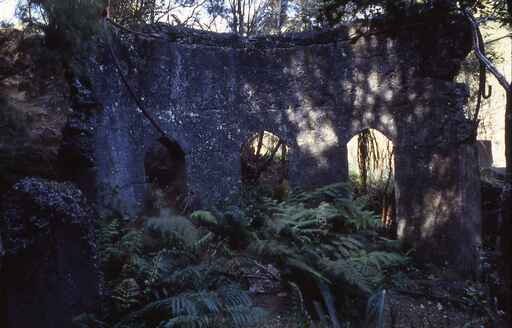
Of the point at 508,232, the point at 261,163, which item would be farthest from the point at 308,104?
the point at 508,232

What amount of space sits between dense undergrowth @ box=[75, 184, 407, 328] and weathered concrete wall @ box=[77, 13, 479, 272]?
77 cm

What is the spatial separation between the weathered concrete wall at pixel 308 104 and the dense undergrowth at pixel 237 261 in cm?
77

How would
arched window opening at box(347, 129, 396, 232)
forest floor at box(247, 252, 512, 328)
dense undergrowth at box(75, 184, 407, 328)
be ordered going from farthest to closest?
1. arched window opening at box(347, 129, 396, 232)
2. forest floor at box(247, 252, 512, 328)
3. dense undergrowth at box(75, 184, 407, 328)

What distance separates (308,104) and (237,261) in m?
3.30

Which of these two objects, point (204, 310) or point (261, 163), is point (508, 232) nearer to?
point (204, 310)

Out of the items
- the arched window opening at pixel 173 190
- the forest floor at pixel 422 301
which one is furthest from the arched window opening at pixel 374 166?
the arched window opening at pixel 173 190

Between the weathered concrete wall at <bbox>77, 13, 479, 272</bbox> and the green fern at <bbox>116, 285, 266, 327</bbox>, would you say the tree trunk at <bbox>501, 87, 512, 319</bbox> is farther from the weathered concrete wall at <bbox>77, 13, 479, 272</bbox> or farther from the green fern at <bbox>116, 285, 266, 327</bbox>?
the weathered concrete wall at <bbox>77, 13, 479, 272</bbox>

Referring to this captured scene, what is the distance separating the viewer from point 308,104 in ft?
23.5

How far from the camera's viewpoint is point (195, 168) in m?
6.91

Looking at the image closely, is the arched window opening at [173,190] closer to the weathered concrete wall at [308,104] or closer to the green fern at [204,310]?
the weathered concrete wall at [308,104]

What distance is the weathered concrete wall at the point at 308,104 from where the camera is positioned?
6.15m

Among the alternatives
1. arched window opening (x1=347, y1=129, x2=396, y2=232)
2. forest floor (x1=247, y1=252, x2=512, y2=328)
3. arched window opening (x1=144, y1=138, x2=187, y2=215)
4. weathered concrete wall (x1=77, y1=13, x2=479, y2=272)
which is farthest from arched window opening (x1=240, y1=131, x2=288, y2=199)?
forest floor (x1=247, y1=252, x2=512, y2=328)

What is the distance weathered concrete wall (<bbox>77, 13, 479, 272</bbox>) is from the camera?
6.15m

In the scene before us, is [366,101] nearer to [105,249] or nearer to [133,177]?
[133,177]
